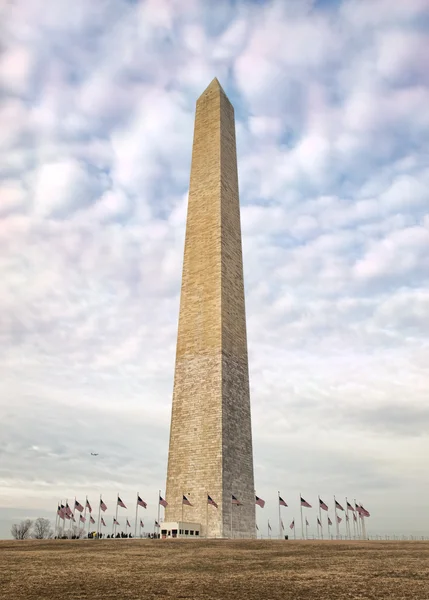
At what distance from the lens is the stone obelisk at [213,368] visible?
35281mm

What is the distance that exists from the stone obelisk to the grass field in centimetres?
1465

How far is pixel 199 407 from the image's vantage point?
37312mm

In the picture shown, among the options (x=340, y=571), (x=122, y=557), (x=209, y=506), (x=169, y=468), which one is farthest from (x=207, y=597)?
(x=169, y=468)

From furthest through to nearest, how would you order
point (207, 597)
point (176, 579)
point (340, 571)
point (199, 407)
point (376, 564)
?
point (199, 407) < point (376, 564) < point (340, 571) < point (176, 579) < point (207, 597)

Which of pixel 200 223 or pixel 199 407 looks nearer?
pixel 199 407

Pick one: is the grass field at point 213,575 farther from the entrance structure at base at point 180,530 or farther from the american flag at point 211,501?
the entrance structure at base at point 180,530

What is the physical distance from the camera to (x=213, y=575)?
14.0 meters

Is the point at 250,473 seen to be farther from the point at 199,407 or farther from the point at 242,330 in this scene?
the point at 242,330

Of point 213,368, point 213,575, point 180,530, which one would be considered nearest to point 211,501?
point 180,530

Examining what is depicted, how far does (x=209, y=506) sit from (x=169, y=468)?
14.5ft

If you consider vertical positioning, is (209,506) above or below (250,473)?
below

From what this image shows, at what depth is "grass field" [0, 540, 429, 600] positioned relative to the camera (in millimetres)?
11152

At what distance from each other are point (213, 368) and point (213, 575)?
23.7m

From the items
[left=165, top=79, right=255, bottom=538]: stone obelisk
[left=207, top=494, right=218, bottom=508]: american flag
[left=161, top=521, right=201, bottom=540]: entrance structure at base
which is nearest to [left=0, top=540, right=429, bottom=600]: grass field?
[left=207, top=494, right=218, bottom=508]: american flag
